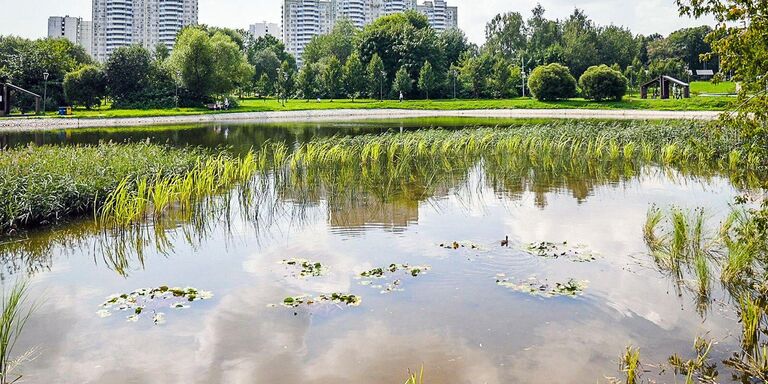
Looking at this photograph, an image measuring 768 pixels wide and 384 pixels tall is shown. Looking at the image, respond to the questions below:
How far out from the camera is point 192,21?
165500 millimetres

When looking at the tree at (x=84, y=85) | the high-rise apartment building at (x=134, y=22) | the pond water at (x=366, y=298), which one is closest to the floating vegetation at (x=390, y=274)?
the pond water at (x=366, y=298)

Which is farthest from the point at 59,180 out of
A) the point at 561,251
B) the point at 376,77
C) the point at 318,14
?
the point at 318,14

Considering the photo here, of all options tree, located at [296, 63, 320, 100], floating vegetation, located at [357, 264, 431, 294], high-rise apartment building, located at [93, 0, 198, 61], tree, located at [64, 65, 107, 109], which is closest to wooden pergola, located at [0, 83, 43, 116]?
tree, located at [64, 65, 107, 109]

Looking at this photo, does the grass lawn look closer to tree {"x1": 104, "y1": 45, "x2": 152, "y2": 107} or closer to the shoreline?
the shoreline

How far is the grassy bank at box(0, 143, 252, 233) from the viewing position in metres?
10.0

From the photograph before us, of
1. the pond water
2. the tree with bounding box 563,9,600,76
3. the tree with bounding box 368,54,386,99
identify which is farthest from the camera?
the tree with bounding box 563,9,600,76

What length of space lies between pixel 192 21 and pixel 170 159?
162746 millimetres

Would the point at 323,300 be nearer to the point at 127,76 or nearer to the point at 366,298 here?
the point at 366,298

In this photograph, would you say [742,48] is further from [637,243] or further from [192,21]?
[192,21]

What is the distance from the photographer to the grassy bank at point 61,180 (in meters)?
10.0

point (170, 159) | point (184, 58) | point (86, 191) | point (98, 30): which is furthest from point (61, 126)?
point (98, 30)

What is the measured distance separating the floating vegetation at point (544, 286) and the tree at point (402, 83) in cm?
6247

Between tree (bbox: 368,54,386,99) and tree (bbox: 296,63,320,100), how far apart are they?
19.9 feet

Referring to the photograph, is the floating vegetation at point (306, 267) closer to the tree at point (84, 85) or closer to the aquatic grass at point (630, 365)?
the aquatic grass at point (630, 365)
